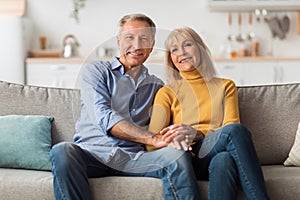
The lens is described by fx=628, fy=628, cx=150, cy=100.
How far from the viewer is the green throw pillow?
301 cm

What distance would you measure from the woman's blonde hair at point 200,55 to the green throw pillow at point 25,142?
69 cm

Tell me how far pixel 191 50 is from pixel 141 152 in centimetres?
54

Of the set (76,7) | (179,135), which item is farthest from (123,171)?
(76,7)

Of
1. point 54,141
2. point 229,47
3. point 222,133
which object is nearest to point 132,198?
point 222,133

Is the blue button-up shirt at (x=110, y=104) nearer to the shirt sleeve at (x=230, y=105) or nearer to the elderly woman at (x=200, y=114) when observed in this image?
the elderly woman at (x=200, y=114)

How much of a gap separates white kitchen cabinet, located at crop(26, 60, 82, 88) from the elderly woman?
3249 millimetres

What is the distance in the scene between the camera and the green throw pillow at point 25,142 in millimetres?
3008

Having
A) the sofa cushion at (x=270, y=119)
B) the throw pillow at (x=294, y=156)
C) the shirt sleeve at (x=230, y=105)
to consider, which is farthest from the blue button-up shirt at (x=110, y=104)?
the throw pillow at (x=294, y=156)

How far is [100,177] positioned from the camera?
2.75 m

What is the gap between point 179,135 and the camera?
2738 mm

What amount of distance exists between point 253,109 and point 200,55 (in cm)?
45

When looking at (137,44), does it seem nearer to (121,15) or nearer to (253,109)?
(253,109)

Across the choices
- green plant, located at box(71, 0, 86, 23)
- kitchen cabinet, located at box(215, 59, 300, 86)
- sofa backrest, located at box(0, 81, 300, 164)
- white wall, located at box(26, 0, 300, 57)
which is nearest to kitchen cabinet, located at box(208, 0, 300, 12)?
white wall, located at box(26, 0, 300, 57)

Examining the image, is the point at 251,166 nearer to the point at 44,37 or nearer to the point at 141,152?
A: the point at 141,152
